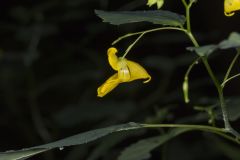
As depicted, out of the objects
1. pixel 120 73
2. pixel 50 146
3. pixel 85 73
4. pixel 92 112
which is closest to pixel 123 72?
pixel 120 73

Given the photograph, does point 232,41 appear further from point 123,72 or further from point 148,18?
point 123,72

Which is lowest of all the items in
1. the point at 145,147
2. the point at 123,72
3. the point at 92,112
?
the point at 92,112

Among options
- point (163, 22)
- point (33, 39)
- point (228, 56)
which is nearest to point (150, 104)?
point (228, 56)

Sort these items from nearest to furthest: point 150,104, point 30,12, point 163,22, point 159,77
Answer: point 163,22
point 150,104
point 30,12
point 159,77

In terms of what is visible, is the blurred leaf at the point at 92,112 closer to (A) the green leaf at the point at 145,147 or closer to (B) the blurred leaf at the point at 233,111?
(B) the blurred leaf at the point at 233,111

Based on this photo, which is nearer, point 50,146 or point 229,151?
point 50,146

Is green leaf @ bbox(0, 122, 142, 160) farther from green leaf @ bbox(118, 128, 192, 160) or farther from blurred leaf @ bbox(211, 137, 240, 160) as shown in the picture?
blurred leaf @ bbox(211, 137, 240, 160)

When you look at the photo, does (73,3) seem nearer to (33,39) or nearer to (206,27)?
(33,39)
